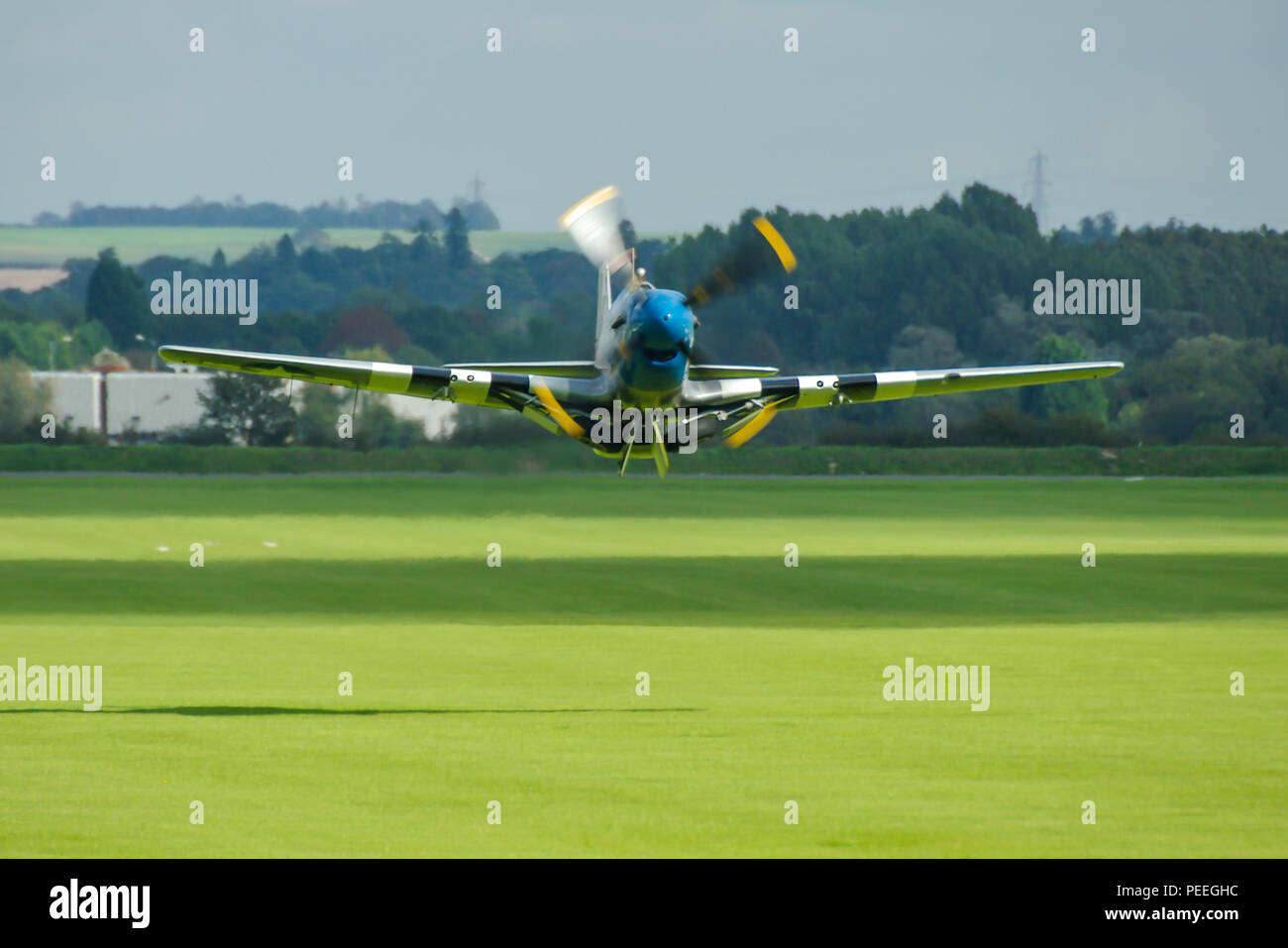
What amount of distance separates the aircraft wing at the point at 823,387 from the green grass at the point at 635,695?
5.30 meters

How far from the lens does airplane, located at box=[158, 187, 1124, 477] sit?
1297 inches

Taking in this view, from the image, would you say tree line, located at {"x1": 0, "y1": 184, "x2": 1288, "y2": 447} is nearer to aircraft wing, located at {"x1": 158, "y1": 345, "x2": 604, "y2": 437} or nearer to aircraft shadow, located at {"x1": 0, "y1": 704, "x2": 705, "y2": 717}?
aircraft wing, located at {"x1": 158, "y1": 345, "x2": 604, "y2": 437}

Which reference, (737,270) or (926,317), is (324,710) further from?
(926,317)

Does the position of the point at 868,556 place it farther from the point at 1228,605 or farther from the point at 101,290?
the point at 101,290

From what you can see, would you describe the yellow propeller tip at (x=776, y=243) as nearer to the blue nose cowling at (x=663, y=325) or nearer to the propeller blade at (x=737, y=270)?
the propeller blade at (x=737, y=270)

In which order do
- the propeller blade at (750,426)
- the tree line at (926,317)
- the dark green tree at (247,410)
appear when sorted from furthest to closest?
the tree line at (926,317) → the dark green tree at (247,410) → the propeller blade at (750,426)

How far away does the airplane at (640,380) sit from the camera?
32.9 m

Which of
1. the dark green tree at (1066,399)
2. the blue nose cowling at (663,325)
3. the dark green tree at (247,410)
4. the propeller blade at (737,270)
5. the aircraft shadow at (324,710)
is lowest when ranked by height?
the aircraft shadow at (324,710)

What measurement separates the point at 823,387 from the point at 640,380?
6.08 meters

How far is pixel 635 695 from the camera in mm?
29547

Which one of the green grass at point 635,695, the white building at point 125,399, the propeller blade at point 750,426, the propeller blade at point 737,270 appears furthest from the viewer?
the white building at point 125,399

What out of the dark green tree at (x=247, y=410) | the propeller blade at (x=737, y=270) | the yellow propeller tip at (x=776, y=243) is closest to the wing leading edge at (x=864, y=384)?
the propeller blade at (x=737, y=270)

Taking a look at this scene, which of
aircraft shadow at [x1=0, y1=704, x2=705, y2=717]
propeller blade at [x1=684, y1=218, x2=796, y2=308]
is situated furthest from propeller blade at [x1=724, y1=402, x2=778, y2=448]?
aircraft shadow at [x1=0, y1=704, x2=705, y2=717]

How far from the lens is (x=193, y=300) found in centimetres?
14812
